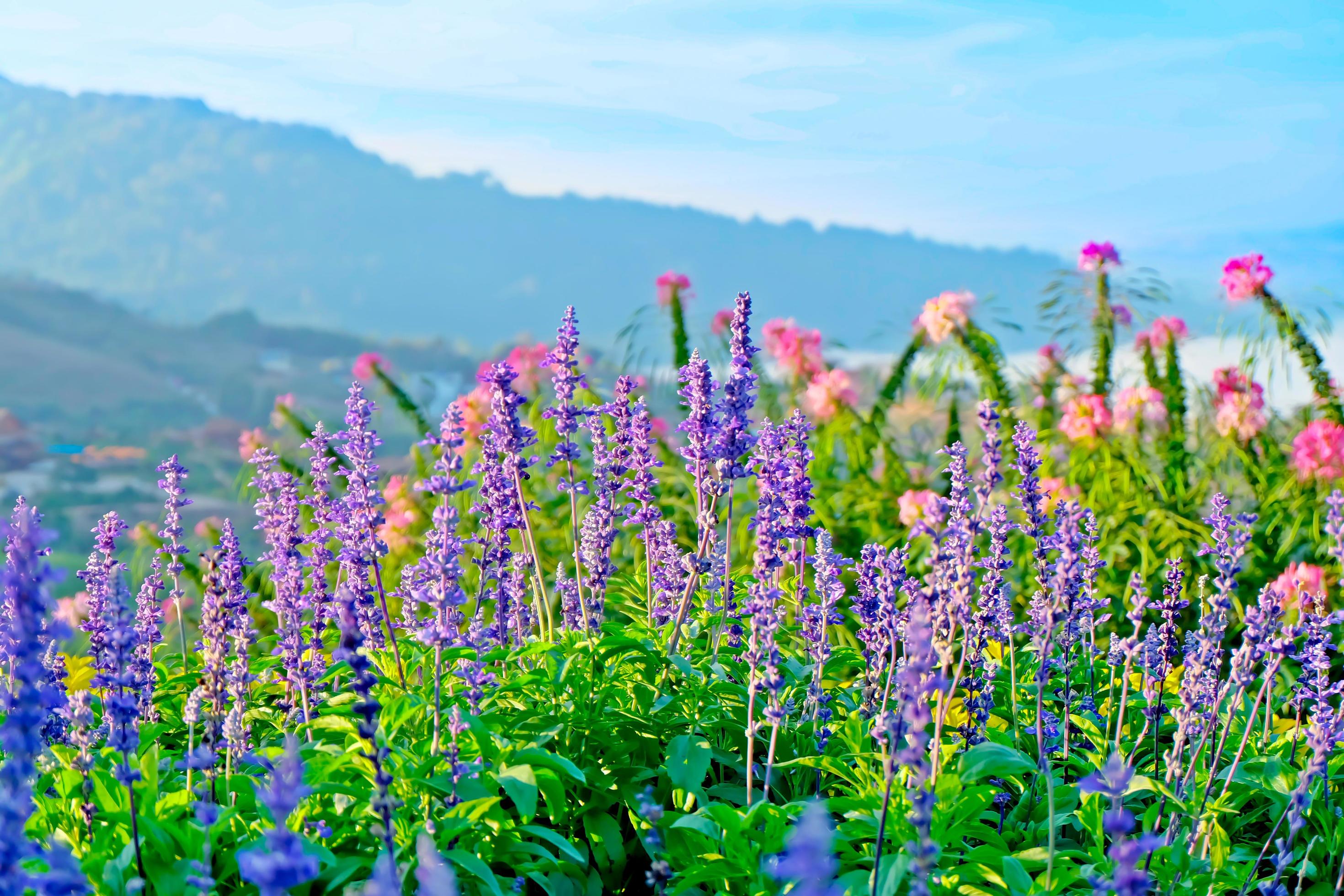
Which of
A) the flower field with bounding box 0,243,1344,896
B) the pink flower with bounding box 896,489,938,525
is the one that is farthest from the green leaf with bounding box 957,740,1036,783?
the pink flower with bounding box 896,489,938,525

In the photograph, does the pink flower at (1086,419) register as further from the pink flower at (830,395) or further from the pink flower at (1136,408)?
the pink flower at (830,395)

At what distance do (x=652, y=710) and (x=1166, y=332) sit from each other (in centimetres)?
636

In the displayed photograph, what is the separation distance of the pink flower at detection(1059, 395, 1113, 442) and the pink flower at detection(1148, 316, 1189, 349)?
3.39ft

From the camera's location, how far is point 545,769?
9.84 ft

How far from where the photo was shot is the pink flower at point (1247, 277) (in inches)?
294

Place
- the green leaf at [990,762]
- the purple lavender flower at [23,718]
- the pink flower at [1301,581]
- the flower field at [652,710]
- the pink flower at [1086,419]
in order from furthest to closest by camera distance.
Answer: the pink flower at [1086,419] → the pink flower at [1301,581] → the green leaf at [990,762] → the flower field at [652,710] → the purple lavender flower at [23,718]

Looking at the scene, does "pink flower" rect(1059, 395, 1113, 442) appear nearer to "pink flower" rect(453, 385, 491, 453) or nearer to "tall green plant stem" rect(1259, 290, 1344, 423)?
"tall green plant stem" rect(1259, 290, 1344, 423)

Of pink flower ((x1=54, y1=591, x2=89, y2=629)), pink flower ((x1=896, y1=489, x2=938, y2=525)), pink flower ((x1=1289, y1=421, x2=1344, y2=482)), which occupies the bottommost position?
pink flower ((x1=54, y1=591, x2=89, y2=629))

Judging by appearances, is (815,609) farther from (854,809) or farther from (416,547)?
(416,547)

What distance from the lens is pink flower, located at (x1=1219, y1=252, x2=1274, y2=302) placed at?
7.46 m

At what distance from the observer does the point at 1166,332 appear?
8.25 m

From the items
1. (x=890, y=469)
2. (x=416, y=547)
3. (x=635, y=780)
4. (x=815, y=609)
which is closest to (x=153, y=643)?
(x=635, y=780)

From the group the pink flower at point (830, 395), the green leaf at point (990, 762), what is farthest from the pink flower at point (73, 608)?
the green leaf at point (990, 762)

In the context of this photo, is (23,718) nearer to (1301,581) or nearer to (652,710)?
(652,710)
